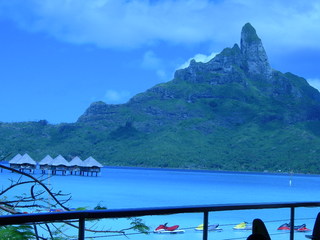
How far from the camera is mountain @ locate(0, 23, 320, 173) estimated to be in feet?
274

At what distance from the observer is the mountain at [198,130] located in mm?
83562

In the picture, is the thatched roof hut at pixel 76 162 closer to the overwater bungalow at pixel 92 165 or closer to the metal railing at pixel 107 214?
the overwater bungalow at pixel 92 165

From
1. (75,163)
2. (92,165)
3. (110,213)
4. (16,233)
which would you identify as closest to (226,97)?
(92,165)

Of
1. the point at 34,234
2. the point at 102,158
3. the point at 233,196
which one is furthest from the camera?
the point at 102,158

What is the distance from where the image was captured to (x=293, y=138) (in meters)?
84.4

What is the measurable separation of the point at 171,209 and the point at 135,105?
102m

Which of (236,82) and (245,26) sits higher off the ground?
(245,26)

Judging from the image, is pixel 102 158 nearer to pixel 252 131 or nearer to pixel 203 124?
pixel 203 124

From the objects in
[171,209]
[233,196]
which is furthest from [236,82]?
[171,209]

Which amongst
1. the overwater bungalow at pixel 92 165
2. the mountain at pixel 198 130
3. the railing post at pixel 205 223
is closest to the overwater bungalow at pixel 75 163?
the overwater bungalow at pixel 92 165

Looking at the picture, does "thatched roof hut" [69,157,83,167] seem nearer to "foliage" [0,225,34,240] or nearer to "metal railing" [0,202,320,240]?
"metal railing" [0,202,320,240]

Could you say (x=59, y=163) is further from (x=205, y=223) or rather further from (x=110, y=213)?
(x=110, y=213)

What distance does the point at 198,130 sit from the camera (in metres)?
91.4

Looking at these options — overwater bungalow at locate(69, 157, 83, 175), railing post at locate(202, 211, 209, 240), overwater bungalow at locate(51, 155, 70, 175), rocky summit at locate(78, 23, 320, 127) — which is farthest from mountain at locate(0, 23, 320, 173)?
railing post at locate(202, 211, 209, 240)
